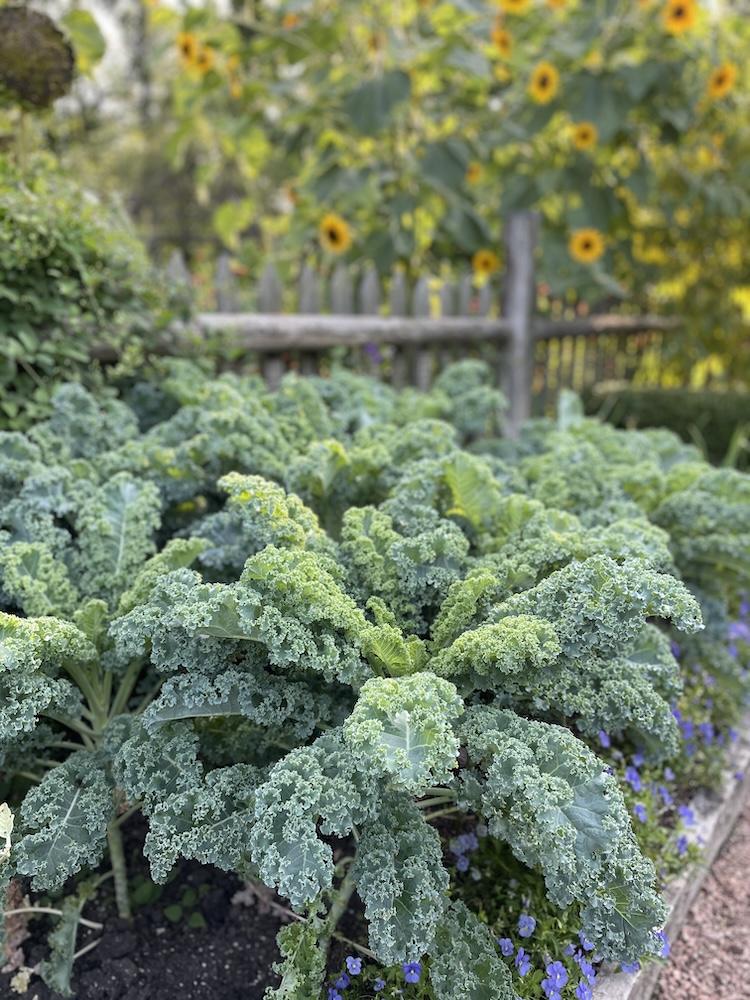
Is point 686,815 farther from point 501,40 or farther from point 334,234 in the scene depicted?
point 501,40

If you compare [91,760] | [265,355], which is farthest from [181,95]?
[91,760]

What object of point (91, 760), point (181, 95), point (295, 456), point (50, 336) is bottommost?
point (91, 760)

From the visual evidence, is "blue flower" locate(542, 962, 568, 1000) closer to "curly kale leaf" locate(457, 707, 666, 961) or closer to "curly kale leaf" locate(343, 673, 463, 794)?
"curly kale leaf" locate(457, 707, 666, 961)

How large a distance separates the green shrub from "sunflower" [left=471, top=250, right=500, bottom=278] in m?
2.93

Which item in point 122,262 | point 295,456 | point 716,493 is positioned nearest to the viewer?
point 295,456

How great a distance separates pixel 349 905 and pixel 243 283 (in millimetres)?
4416

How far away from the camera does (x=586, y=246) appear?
5.29 metres

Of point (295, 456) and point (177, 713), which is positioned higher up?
point (295, 456)

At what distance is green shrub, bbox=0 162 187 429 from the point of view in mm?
2414

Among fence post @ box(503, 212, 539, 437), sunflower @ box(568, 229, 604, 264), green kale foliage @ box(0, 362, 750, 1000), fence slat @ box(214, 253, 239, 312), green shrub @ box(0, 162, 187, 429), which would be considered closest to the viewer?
green kale foliage @ box(0, 362, 750, 1000)

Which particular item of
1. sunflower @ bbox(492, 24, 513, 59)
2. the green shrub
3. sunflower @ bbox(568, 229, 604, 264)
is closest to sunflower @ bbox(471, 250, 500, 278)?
sunflower @ bbox(568, 229, 604, 264)

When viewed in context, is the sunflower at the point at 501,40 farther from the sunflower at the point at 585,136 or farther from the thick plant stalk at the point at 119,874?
the thick plant stalk at the point at 119,874

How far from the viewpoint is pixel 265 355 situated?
3627 millimetres

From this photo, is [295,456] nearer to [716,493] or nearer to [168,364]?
[168,364]
